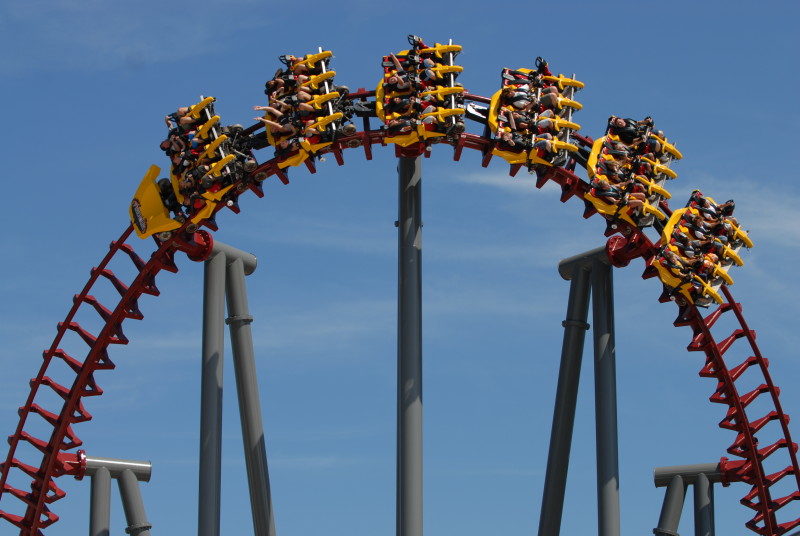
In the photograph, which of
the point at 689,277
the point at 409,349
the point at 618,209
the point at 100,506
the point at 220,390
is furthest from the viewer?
the point at 100,506

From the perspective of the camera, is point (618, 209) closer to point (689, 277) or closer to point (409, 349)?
point (689, 277)

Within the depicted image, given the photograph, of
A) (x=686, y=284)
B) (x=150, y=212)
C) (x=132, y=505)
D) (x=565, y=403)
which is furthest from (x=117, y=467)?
(x=686, y=284)

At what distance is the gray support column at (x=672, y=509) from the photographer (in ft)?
70.7

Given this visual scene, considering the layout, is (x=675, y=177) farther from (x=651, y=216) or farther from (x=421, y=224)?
(x=421, y=224)

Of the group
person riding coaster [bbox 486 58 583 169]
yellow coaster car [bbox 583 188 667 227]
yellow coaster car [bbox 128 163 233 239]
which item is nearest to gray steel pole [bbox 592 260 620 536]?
yellow coaster car [bbox 583 188 667 227]

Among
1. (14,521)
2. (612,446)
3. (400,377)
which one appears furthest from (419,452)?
(14,521)

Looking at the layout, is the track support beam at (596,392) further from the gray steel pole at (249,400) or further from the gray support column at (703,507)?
the gray steel pole at (249,400)

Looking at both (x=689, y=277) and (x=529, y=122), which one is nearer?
(x=529, y=122)

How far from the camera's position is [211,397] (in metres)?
21.2

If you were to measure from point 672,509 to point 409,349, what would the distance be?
11.6 ft

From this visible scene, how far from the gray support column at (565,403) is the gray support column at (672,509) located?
112cm

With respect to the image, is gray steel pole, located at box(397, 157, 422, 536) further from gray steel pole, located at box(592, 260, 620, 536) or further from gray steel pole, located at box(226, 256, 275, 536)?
gray steel pole, located at box(226, 256, 275, 536)

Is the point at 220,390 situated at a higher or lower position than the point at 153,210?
lower

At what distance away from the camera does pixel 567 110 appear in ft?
67.5
